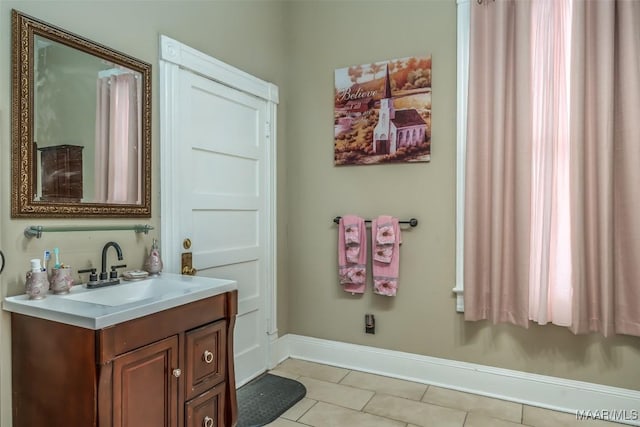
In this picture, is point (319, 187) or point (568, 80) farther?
point (319, 187)

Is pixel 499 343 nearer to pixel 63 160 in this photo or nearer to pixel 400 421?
pixel 400 421

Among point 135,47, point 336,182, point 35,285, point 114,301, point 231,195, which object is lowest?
point 114,301

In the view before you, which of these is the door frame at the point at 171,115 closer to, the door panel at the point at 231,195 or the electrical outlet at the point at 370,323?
the door panel at the point at 231,195

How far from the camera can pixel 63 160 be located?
1.63 meters

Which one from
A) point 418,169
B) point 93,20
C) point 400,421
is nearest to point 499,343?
point 400,421

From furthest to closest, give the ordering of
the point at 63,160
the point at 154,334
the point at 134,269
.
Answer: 1. the point at 134,269
2. the point at 63,160
3. the point at 154,334

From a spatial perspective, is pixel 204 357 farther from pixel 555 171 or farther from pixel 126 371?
pixel 555 171

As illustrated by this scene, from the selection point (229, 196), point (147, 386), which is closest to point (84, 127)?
point (229, 196)

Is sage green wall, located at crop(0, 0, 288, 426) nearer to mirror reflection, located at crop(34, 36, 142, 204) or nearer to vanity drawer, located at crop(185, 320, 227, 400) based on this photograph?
mirror reflection, located at crop(34, 36, 142, 204)

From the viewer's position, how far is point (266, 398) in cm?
247

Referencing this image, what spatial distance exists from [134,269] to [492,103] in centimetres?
222

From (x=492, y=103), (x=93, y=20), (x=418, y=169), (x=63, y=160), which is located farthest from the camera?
(x=418, y=169)

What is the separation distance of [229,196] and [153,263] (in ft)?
2.48

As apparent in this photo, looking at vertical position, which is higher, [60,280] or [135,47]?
[135,47]
